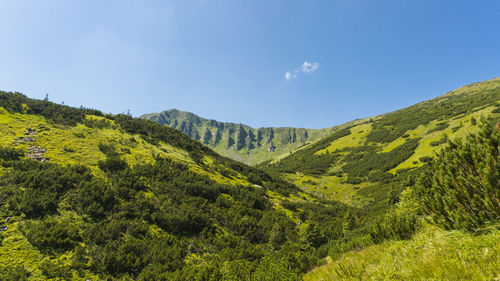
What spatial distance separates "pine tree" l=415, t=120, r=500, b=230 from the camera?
16.7 feet

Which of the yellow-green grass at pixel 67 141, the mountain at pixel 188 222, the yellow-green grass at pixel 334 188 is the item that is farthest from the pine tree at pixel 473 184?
the yellow-green grass at pixel 334 188

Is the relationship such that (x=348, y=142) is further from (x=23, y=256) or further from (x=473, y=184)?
(x=23, y=256)

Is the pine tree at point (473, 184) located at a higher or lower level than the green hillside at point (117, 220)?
higher

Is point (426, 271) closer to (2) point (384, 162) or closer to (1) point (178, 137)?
(1) point (178, 137)

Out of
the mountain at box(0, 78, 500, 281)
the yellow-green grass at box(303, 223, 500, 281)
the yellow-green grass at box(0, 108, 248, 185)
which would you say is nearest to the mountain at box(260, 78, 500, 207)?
the mountain at box(0, 78, 500, 281)

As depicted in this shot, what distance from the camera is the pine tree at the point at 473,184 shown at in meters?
5.08

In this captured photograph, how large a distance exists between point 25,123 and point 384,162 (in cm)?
10611

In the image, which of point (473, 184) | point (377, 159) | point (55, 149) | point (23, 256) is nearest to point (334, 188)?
point (377, 159)

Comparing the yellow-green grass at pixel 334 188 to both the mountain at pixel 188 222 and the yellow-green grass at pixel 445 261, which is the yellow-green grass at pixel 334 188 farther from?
the yellow-green grass at pixel 445 261

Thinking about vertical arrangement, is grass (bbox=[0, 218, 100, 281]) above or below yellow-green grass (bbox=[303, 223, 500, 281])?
below

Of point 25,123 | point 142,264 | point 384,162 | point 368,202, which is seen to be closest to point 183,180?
point 142,264

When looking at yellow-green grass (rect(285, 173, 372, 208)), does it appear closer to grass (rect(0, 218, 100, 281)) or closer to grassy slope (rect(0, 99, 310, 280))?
grassy slope (rect(0, 99, 310, 280))

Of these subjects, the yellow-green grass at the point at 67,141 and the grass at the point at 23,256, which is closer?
the grass at the point at 23,256

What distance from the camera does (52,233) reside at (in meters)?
10.0
